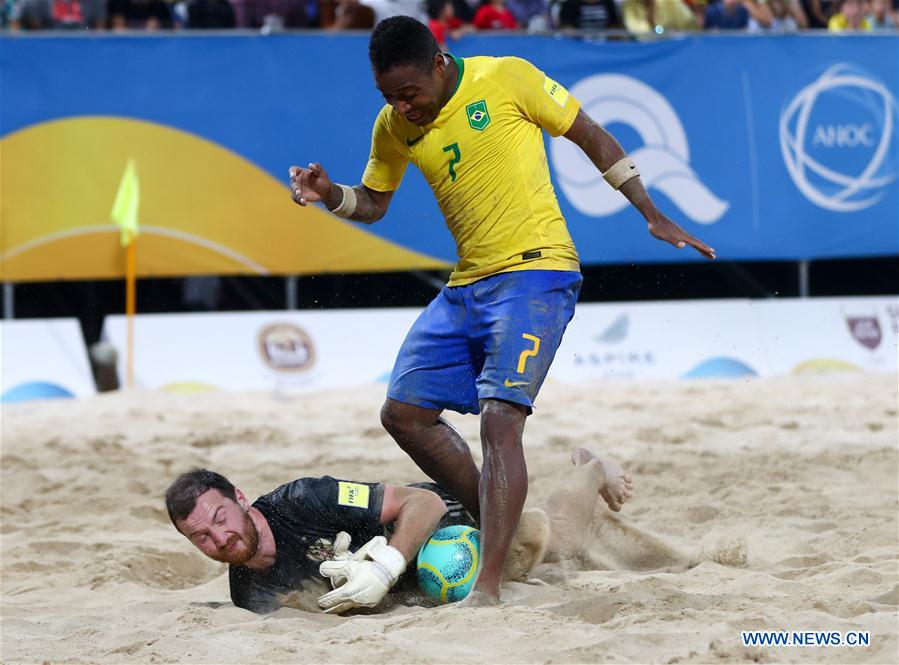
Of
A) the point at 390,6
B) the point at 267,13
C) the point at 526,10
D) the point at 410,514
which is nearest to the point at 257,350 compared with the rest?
the point at 267,13

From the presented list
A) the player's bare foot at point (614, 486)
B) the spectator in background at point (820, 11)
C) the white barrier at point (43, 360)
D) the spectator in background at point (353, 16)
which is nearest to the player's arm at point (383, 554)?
the player's bare foot at point (614, 486)

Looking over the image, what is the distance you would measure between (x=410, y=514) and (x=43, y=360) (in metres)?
6.29

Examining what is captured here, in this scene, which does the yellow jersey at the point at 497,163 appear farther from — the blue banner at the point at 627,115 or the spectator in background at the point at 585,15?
the spectator in background at the point at 585,15

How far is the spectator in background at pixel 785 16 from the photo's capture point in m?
11.8

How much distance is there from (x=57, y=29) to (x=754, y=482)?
721cm

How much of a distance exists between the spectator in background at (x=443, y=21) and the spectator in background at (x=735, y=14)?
271cm

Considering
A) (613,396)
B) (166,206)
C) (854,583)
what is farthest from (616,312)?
(854,583)

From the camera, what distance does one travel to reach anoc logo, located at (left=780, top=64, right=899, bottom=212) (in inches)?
431

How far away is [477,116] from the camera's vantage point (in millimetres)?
4277

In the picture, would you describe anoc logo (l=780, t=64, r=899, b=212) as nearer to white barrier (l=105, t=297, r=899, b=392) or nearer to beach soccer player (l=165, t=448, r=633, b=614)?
white barrier (l=105, t=297, r=899, b=392)

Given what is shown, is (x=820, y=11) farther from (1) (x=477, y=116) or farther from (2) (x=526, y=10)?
(1) (x=477, y=116)

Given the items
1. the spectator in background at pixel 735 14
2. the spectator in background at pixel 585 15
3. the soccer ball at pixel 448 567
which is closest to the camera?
the soccer ball at pixel 448 567

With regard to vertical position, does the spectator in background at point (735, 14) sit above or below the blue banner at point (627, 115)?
above

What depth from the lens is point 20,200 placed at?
9727 mm
